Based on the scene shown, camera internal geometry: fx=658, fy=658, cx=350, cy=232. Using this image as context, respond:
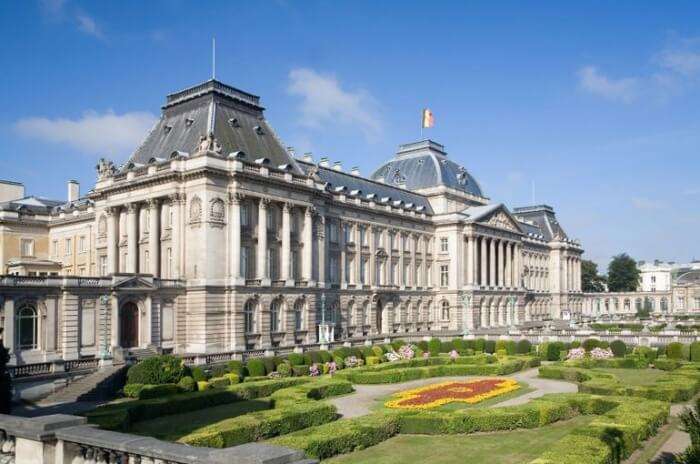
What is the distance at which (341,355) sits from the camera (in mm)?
53625

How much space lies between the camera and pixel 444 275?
94.4m

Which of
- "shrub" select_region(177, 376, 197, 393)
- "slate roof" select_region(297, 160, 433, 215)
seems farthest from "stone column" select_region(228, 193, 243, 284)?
"shrub" select_region(177, 376, 197, 393)

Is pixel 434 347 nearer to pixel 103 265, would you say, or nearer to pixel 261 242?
pixel 261 242

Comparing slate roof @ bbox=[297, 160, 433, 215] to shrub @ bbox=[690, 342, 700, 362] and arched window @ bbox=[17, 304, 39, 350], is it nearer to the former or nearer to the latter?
arched window @ bbox=[17, 304, 39, 350]

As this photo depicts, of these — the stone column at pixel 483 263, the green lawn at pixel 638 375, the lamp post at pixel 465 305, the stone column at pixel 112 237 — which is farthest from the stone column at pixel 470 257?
the stone column at pixel 112 237

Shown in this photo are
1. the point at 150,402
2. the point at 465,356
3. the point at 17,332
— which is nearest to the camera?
the point at 150,402

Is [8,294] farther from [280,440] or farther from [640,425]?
[640,425]

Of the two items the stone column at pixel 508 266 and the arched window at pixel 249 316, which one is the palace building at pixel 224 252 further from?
the stone column at pixel 508 266

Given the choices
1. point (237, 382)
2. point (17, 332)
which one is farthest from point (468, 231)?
point (17, 332)

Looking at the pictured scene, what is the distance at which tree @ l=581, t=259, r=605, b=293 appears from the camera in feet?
554

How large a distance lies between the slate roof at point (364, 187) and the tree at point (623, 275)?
9462 cm

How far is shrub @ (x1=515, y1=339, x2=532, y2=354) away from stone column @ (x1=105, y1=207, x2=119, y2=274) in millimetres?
39723

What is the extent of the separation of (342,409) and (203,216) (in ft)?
85.6

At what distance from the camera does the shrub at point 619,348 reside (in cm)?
5844
